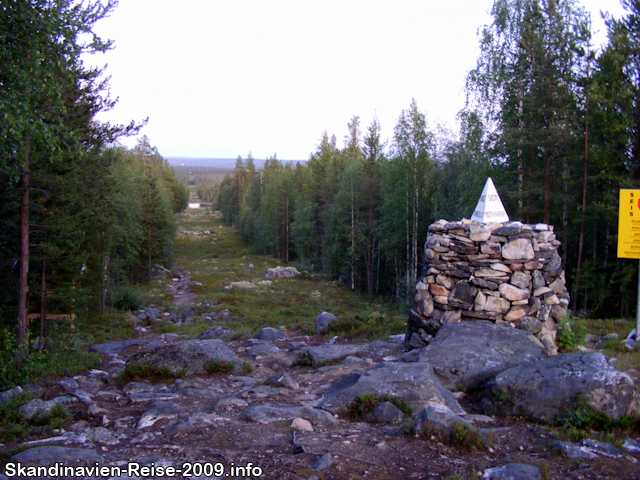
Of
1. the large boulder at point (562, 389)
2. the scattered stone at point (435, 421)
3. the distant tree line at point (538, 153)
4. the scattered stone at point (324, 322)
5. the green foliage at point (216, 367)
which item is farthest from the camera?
the distant tree line at point (538, 153)

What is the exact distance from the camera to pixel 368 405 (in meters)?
5.90

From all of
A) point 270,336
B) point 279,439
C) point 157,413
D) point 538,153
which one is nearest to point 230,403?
point 157,413

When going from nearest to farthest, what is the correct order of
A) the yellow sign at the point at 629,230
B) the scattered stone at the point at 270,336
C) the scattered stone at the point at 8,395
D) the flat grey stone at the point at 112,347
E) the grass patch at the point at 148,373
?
the scattered stone at the point at 8,395 → the grass patch at the point at 148,373 → the yellow sign at the point at 629,230 → the flat grey stone at the point at 112,347 → the scattered stone at the point at 270,336

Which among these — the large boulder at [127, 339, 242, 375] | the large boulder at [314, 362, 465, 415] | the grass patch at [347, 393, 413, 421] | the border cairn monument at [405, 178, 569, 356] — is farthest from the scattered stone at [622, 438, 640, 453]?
the large boulder at [127, 339, 242, 375]

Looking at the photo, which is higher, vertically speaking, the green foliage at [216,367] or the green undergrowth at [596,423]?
the green undergrowth at [596,423]

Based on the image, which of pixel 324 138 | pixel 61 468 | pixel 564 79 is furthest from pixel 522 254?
pixel 324 138

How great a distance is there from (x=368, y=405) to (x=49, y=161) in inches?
414

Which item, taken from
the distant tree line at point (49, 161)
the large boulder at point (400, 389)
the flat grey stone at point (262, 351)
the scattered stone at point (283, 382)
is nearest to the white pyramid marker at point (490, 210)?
the large boulder at point (400, 389)

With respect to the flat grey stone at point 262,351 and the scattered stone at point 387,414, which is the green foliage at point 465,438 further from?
the flat grey stone at point 262,351

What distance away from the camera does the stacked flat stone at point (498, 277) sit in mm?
8742

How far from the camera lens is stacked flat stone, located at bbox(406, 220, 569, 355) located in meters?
8.74

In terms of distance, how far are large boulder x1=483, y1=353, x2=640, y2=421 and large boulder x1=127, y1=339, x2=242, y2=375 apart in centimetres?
486

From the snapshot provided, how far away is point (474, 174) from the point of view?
73.6 ft

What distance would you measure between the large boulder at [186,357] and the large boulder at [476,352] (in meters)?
3.75
